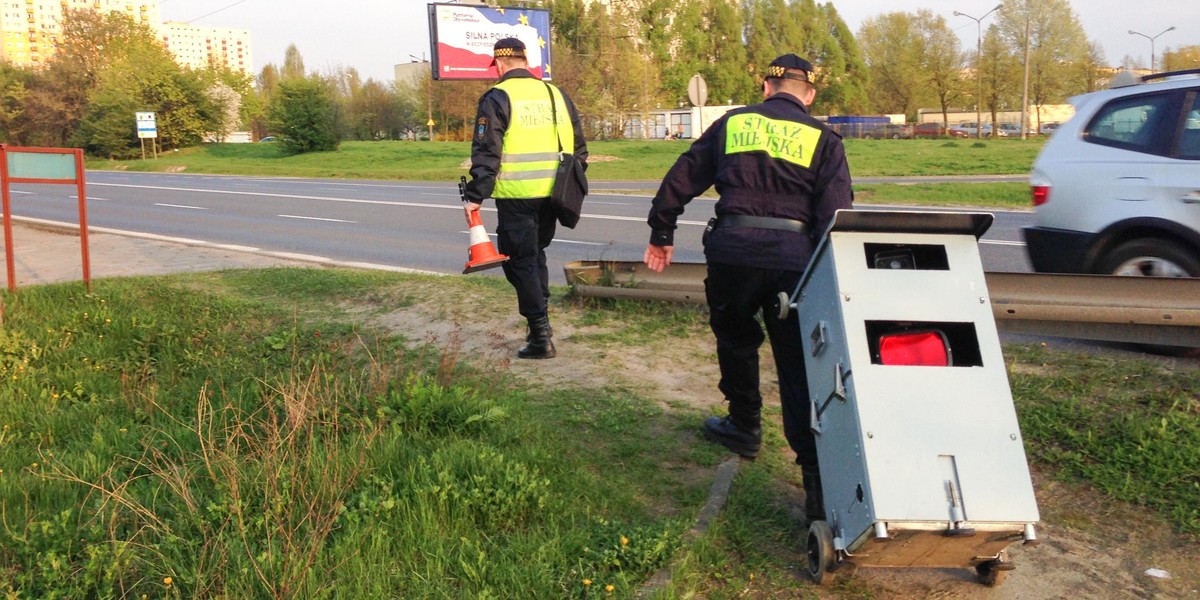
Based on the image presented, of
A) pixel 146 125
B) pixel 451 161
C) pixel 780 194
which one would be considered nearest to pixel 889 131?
pixel 451 161

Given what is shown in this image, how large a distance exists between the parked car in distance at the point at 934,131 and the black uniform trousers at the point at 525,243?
66985 mm

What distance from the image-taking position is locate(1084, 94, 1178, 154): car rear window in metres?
6.47

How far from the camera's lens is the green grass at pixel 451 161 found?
1173 inches

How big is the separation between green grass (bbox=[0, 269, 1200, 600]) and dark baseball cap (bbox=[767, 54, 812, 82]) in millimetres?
1680

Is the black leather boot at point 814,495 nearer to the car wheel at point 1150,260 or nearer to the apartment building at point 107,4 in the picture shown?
the car wheel at point 1150,260

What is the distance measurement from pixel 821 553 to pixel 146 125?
55146mm

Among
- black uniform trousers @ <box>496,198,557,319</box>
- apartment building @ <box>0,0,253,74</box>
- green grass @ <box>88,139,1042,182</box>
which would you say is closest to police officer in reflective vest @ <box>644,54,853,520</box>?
black uniform trousers @ <box>496,198,557,319</box>

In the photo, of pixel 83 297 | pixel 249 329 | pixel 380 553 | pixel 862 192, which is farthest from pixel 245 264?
pixel 862 192

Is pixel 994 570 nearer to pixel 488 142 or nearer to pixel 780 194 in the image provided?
pixel 780 194

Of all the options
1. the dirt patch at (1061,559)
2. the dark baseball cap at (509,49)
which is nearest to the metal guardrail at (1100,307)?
the dirt patch at (1061,559)

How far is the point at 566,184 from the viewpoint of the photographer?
581 cm

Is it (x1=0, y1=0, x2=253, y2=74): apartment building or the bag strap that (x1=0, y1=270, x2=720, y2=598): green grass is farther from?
(x1=0, y1=0, x2=253, y2=74): apartment building

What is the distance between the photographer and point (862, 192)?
Answer: 65.1ft

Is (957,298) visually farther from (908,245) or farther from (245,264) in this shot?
(245,264)
